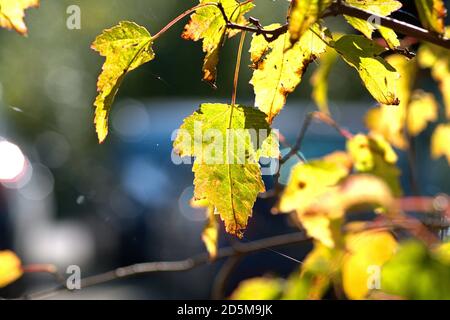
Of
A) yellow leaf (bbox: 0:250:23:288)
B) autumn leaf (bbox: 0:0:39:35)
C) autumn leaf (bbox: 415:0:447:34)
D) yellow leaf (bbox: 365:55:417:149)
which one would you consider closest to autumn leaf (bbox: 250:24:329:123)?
autumn leaf (bbox: 415:0:447:34)

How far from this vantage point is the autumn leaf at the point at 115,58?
0.72 meters

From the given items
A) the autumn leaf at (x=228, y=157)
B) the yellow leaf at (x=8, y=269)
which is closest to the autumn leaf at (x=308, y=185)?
the autumn leaf at (x=228, y=157)

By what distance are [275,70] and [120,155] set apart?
A: 5.40 meters

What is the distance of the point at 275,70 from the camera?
0.76m

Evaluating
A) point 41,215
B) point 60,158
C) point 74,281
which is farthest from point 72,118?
point 74,281

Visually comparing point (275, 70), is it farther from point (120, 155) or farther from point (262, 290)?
point (120, 155)

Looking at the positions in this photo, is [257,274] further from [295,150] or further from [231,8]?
[231,8]

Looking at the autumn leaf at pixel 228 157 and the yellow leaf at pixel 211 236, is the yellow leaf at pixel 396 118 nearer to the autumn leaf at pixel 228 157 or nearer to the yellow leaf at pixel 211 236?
the yellow leaf at pixel 211 236

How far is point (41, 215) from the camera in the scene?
8.91 m

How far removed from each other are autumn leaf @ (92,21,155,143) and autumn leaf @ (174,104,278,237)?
3.5 inches

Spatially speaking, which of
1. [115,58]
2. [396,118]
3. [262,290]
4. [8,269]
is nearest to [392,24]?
[115,58]

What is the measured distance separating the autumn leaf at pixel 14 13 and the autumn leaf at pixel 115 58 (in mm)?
101

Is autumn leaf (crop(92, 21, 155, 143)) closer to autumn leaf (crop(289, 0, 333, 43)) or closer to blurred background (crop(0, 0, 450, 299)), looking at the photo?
autumn leaf (crop(289, 0, 333, 43))
